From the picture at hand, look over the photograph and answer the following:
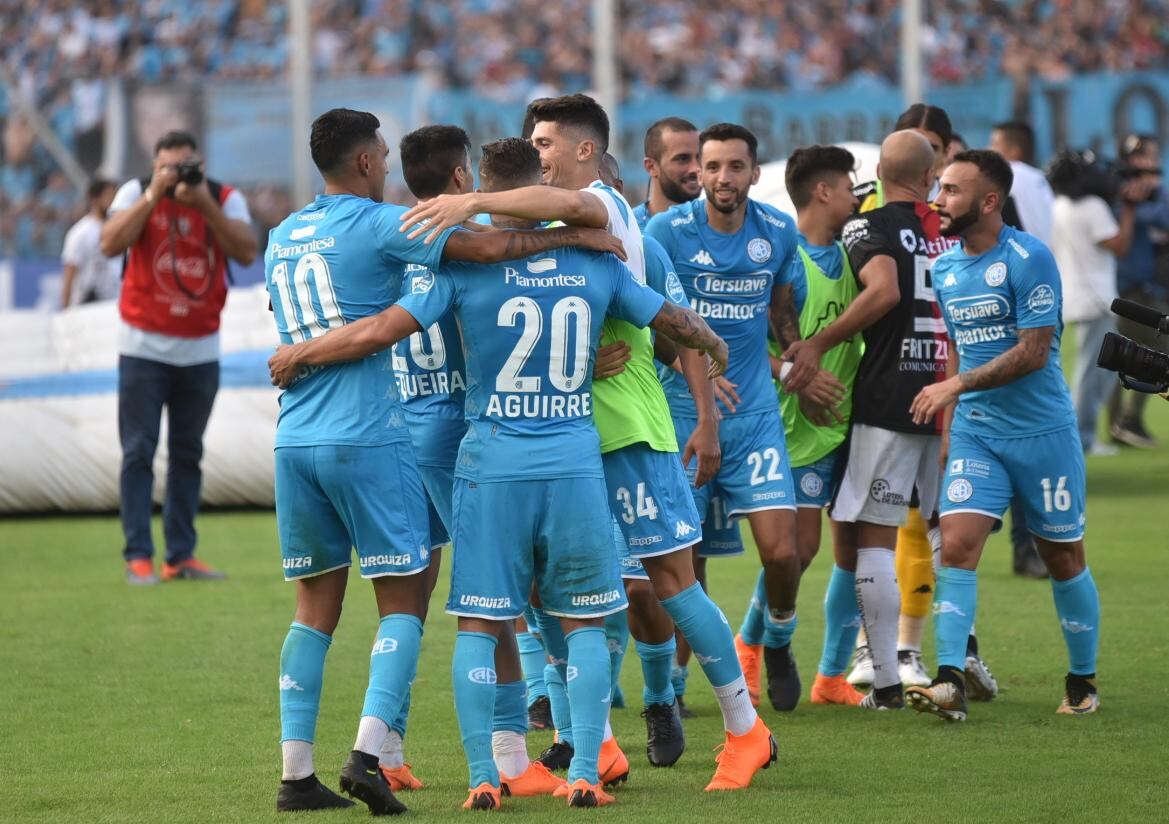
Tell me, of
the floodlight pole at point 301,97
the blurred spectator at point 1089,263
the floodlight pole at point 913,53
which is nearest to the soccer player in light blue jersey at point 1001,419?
the blurred spectator at point 1089,263

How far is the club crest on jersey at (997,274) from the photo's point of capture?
20.1 feet

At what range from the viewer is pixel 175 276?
9469 millimetres

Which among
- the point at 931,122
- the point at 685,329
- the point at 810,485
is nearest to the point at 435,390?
the point at 685,329

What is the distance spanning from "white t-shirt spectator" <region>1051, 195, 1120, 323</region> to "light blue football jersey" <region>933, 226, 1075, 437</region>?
6.88m

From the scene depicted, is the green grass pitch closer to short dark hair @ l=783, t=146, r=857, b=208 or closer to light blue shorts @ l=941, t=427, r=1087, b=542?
light blue shorts @ l=941, t=427, r=1087, b=542

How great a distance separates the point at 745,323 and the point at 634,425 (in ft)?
4.34

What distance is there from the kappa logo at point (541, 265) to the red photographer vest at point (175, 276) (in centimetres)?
498

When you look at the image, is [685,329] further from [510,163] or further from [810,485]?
[810,485]

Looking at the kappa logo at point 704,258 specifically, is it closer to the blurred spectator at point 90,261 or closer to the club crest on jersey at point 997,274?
the club crest on jersey at point 997,274

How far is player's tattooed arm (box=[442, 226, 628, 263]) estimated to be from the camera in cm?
478

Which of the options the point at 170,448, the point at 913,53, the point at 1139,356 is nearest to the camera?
the point at 1139,356

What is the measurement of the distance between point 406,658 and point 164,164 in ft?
16.7

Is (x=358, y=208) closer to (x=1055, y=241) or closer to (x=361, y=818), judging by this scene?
(x=361, y=818)

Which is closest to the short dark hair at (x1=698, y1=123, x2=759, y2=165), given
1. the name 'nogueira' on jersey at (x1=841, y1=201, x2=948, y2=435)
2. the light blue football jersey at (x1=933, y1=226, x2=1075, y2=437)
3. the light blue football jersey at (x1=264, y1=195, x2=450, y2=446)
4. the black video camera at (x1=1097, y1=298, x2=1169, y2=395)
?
the name 'nogueira' on jersey at (x1=841, y1=201, x2=948, y2=435)
